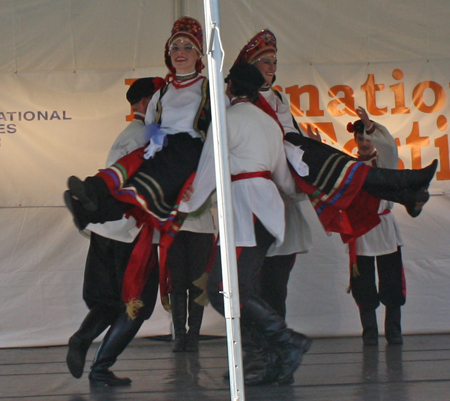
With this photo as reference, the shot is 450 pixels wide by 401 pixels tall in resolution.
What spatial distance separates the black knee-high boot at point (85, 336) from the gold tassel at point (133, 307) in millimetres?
276

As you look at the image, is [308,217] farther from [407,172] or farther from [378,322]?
[407,172]

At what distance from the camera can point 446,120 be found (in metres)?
4.21

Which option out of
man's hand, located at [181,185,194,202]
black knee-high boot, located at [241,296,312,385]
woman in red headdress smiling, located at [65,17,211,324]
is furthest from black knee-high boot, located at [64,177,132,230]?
black knee-high boot, located at [241,296,312,385]

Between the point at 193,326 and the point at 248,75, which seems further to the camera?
the point at 193,326

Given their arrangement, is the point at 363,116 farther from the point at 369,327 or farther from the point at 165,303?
the point at 165,303

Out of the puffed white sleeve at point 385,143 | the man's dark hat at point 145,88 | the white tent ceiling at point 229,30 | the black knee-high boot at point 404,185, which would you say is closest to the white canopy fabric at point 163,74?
the white tent ceiling at point 229,30

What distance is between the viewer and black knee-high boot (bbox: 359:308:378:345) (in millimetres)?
3826

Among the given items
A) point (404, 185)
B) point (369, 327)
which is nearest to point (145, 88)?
point (404, 185)

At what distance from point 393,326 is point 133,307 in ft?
5.55

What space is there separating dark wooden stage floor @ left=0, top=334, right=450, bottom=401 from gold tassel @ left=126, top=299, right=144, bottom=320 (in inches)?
11.9

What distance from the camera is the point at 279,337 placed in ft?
8.82

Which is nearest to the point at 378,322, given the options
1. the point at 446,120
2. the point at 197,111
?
the point at 446,120

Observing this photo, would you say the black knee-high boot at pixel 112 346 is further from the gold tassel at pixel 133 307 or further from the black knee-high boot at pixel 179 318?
the black knee-high boot at pixel 179 318

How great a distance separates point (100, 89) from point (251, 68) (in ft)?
5.37
